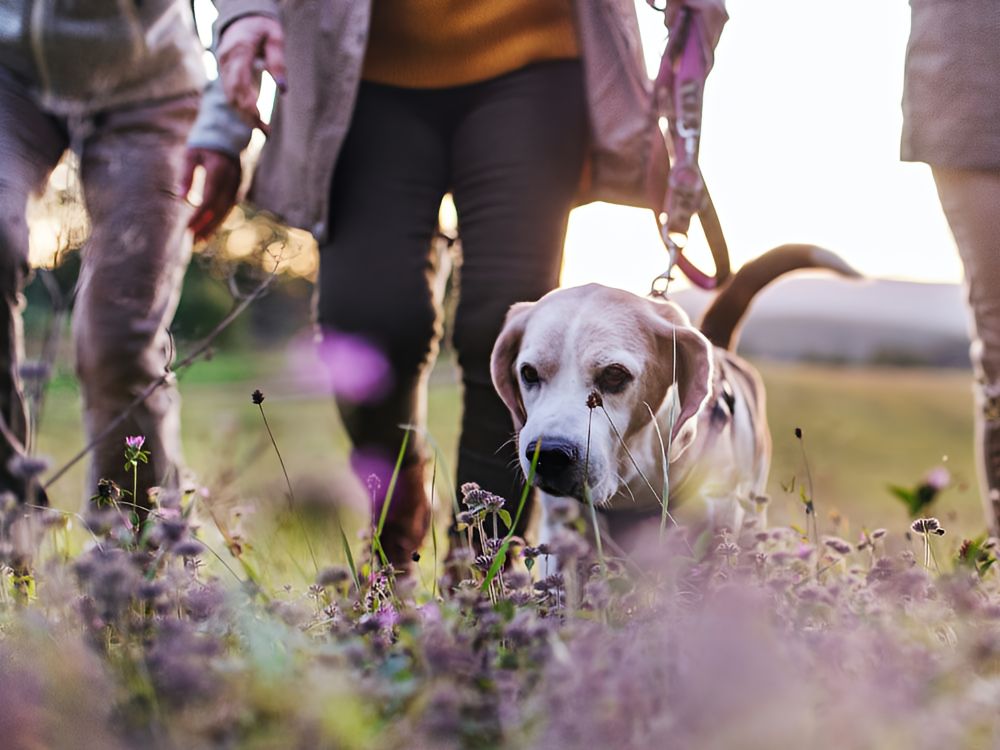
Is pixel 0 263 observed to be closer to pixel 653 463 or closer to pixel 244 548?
pixel 244 548

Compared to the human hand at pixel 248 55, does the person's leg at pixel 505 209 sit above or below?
A: below

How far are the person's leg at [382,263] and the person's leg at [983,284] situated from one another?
1.30 meters

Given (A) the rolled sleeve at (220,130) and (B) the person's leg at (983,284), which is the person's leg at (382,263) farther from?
(B) the person's leg at (983,284)

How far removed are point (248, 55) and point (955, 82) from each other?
1677mm

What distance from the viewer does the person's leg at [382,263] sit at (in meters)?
2.44

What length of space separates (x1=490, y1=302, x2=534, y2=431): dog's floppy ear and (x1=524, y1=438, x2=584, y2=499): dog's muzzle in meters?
0.35

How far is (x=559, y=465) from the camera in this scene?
2.14 meters

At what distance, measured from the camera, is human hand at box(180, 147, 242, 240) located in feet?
8.38

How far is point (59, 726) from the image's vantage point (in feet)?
3.24

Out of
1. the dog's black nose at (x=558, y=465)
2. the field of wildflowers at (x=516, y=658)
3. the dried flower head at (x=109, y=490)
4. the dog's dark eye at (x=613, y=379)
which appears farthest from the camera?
the dog's dark eye at (x=613, y=379)

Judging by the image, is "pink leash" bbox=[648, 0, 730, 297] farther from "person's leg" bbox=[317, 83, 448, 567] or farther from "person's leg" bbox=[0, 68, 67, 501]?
"person's leg" bbox=[0, 68, 67, 501]

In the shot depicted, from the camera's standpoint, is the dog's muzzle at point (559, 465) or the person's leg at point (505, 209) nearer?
the dog's muzzle at point (559, 465)

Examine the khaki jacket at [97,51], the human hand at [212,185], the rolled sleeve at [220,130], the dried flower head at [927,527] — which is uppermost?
the khaki jacket at [97,51]

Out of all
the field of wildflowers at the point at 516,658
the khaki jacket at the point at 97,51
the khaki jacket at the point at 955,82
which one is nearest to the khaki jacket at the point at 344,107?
the khaki jacket at the point at 97,51
